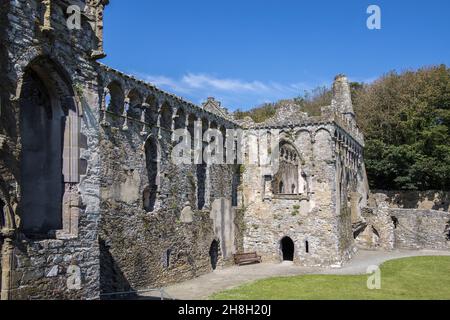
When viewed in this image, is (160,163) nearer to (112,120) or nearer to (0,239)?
(112,120)

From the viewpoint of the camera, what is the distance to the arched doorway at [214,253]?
76.5ft

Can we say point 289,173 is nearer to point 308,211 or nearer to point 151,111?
point 308,211

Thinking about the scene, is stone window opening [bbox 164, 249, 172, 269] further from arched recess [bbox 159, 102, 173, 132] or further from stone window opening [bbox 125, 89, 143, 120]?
stone window opening [bbox 125, 89, 143, 120]

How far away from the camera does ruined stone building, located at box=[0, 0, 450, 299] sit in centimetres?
780

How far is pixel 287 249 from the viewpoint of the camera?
A: 2869cm

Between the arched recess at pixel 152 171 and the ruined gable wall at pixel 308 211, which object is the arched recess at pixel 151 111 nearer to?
the arched recess at pixel 152 171

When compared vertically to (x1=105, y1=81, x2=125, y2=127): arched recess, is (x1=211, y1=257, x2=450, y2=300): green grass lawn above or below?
below

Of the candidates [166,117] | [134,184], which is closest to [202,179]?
[166,117]

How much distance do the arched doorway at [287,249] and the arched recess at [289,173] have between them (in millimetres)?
2900

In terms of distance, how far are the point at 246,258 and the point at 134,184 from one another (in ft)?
35.1

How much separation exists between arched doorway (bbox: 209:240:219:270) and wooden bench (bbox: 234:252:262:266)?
2.11 meters

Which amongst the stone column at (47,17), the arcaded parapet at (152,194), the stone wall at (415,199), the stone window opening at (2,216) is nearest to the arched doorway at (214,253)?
the arcaded parapet at (152,194)

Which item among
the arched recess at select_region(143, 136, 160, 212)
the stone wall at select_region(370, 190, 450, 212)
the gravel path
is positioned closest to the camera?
the gravel path

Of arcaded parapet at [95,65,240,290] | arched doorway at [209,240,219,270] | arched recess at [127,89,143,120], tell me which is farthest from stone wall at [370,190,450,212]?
arched recess at [127,89,143,120]
